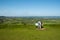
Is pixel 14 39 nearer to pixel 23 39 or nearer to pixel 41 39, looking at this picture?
pixel 23 39

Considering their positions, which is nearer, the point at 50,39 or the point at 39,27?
the point at 50,39

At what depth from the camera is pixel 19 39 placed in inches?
312

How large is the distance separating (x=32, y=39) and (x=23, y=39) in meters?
0.60

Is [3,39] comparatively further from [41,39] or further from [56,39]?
[56,39]

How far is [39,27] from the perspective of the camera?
520 inches

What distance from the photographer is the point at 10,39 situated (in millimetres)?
7938

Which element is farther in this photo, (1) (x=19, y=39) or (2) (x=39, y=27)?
(2) (x=39, y=27)

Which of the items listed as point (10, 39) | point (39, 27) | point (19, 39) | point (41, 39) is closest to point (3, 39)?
point (10, 39)

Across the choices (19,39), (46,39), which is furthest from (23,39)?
(46,39)

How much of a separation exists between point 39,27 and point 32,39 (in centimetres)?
544

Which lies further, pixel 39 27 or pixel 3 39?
pixel 39 27

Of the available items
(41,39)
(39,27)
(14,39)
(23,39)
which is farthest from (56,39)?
(39,27)

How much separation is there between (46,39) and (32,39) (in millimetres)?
917

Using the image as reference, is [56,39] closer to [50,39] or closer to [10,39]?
[50,39]
